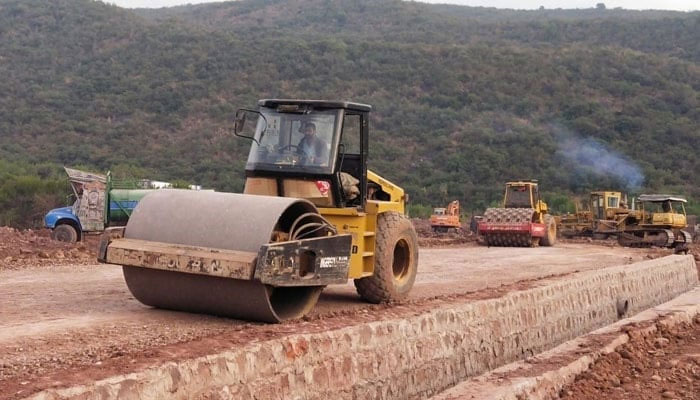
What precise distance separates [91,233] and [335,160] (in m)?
15.9

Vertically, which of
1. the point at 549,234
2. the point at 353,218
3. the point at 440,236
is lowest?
the point at 440,236

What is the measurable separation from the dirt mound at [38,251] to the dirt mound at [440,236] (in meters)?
10.1

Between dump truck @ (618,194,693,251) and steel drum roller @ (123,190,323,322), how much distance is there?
24254mm

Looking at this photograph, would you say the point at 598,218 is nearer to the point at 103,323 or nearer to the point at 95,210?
the point at 95,210

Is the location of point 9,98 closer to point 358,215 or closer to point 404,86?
point 404,86

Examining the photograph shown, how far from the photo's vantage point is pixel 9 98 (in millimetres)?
55969

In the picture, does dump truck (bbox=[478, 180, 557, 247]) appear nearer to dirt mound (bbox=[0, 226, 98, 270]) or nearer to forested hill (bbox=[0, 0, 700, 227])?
dirt mound (bbox=[0, 226, 98, 270])

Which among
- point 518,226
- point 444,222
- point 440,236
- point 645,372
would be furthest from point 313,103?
point 444,222

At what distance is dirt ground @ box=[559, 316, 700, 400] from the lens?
10.1 metres

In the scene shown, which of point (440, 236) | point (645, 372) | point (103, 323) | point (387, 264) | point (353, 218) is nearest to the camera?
point (103, 323)

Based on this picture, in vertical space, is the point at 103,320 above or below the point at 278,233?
below

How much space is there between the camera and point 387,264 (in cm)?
1062

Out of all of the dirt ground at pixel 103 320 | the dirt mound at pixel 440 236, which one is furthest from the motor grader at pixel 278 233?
the dirt mound at pixel 440 236

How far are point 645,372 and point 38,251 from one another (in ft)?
40.6
